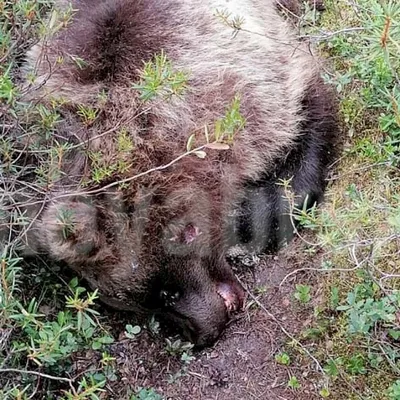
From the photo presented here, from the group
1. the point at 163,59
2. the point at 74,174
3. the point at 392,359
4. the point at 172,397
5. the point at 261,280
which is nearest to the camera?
the point at 163,59

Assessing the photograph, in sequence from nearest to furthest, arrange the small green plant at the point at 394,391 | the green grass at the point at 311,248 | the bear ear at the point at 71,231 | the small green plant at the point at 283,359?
the green grass at the point at 311,248 < the small green plant at the point at 394,391 < the bear ear at the point at 71,231 < the small green plant at the point at 283,359

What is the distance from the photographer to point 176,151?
3875 millimetres

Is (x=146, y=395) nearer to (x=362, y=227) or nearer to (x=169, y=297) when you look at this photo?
(x=169, y=297)

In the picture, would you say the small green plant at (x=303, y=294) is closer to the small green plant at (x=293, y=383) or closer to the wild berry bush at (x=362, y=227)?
the wild berry bush at (x=362, y=227)

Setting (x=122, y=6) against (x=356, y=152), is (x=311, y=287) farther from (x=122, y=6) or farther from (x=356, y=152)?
(x=122, y=6)

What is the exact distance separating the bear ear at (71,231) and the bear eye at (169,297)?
1.50ft

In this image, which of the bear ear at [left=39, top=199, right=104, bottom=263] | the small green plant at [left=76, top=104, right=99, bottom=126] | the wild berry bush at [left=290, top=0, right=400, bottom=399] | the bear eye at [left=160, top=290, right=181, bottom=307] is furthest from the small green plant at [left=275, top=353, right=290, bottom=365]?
the small green plant at [left=76, top=104, right=99, bottom=126]

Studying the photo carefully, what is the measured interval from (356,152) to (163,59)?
1.81 meters

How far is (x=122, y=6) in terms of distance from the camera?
414 cm

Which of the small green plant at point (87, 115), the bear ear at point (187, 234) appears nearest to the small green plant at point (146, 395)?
the bear ear at point (187, 234)

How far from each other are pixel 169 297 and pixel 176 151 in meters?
0.78

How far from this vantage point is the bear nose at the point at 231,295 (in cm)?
414

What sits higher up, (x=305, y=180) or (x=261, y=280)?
(x=305, y=180)

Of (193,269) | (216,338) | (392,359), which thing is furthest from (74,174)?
(392,359)
